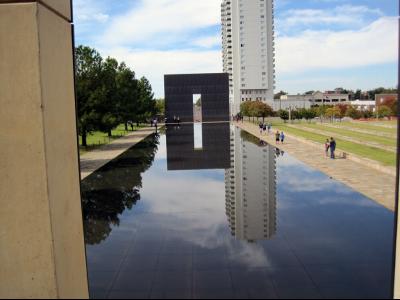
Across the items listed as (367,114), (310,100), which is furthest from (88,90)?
(310,100)

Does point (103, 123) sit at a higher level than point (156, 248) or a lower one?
higher

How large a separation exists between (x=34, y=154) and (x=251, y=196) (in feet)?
35.2

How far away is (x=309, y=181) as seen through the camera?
17594 millimetres

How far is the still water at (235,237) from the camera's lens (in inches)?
283

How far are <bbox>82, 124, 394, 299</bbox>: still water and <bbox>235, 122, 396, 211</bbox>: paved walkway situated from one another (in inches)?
20.8

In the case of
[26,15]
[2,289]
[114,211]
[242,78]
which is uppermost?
[242,78]

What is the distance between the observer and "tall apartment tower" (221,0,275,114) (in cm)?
10938

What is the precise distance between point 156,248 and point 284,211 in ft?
15.6

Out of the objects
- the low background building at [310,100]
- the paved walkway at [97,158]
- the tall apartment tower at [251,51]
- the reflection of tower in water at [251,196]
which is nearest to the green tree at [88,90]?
the paved walkway at [97,158]

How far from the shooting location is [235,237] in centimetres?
1007

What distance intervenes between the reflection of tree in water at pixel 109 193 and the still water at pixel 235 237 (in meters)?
0.04

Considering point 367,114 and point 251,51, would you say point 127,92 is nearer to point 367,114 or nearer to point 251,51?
point 367,114

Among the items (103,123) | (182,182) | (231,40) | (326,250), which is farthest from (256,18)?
(326,250)

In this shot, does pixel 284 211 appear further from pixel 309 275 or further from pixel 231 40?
pixel 231 40
